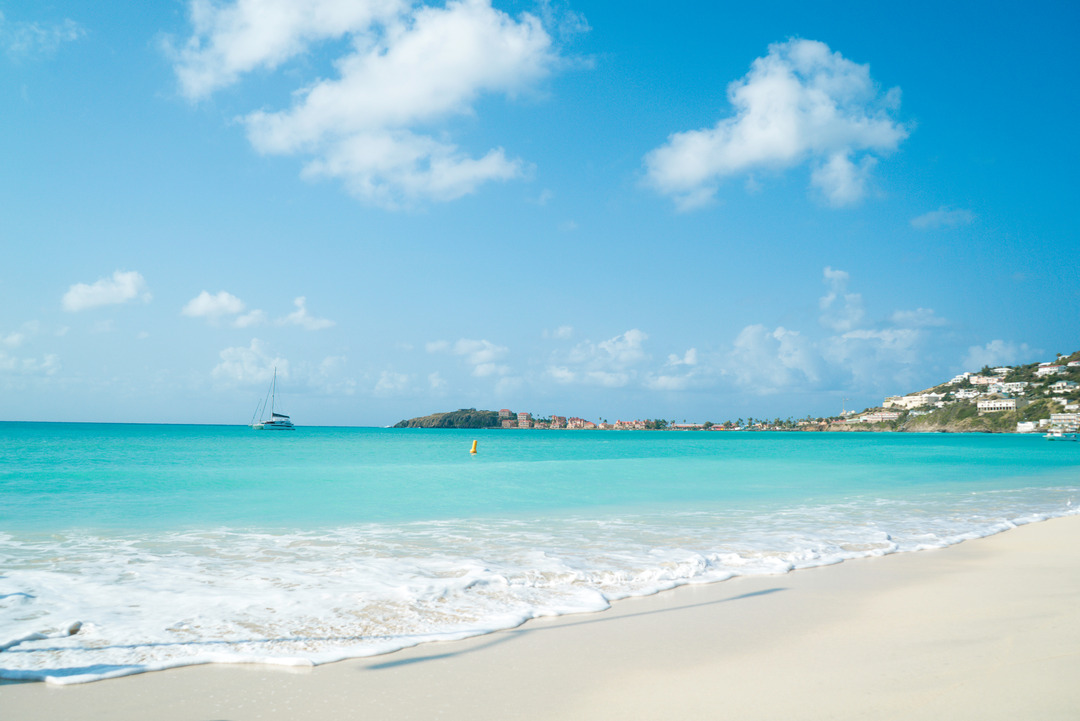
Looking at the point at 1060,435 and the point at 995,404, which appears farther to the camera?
the point at 995,404

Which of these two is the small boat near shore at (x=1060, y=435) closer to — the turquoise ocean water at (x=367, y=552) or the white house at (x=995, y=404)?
the white house at (x=995, y=404)

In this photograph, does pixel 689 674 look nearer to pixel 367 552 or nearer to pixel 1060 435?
pixel 367 552

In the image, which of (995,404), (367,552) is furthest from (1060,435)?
(367,552)

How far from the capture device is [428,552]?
9.55 metres

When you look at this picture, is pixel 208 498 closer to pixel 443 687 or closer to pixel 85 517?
pixel 85 517

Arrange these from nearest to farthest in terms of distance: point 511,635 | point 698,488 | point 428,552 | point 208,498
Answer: point 511,635 < point 428,552 < point 208,498 < point 698,488

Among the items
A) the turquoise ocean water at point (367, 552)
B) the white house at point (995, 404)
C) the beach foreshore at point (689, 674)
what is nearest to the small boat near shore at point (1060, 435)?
the white house at point (995, 404)

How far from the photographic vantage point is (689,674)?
14.8ft

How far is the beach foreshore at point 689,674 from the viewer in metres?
3.90

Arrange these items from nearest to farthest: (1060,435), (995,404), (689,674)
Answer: (689,674) → (1060,435) → (995,404)

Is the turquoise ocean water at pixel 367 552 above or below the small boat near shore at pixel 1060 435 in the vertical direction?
above

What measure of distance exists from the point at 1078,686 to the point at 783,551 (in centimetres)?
543

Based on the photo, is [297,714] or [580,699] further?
[580,699]

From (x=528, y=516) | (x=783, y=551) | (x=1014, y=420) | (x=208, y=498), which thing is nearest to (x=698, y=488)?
(x=528, y=516)
